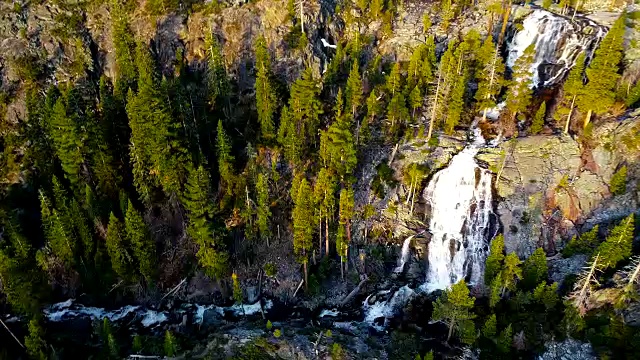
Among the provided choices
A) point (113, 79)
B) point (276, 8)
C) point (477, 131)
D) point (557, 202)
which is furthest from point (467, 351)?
point (113, 79)

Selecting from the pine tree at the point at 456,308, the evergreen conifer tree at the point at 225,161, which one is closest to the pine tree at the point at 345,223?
the pine tree at the point at 456,308

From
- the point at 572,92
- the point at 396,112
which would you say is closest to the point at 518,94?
the point at 572,92

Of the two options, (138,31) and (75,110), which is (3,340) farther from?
(138,31)

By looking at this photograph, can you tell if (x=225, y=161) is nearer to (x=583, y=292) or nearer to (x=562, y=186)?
(x=583, y=292)

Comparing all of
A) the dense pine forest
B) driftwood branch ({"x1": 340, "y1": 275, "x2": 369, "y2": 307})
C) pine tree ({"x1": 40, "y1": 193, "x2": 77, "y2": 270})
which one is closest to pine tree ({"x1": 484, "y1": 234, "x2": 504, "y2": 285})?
the dense pine forest

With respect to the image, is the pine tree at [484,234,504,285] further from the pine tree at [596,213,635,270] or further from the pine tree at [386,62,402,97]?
the pine tree at [386,62,402,97]

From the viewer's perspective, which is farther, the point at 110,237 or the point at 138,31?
the point at 138,31

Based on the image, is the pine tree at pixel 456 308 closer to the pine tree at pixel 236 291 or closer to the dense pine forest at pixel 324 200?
the dense pine forest at pixel 324 200
